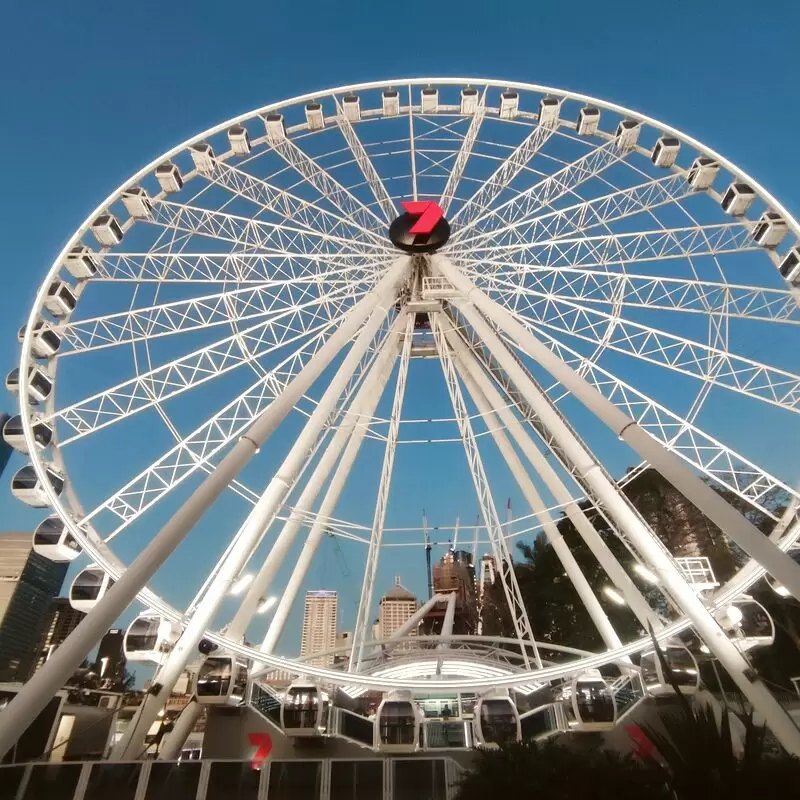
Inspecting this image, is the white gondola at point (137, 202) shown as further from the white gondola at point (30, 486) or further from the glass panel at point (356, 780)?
the glass panel at point (356, 780)

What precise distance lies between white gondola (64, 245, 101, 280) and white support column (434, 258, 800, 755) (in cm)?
1112

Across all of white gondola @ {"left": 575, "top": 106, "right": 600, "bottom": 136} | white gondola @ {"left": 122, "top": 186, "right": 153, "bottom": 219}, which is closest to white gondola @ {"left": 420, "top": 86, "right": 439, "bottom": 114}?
white gondola @ {"left": 575, "top": 106, "right": 600, "bottom": 136}

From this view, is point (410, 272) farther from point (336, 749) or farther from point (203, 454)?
point (336, 749)

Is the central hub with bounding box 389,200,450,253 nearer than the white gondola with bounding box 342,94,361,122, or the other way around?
the central hub with bounding box 389,200,450,253

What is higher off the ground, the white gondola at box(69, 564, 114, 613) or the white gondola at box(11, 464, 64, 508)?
the white gondola at box(11, 464, 64, 508)

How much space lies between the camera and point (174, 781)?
9625mm

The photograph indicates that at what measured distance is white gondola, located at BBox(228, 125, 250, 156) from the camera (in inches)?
776

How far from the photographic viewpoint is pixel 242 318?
1703 cm

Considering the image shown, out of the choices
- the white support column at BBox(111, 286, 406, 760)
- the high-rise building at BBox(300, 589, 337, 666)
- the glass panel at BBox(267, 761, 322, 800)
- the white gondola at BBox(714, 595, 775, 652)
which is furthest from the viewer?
the high-rise building at BBox(300, 589, 337, 666)

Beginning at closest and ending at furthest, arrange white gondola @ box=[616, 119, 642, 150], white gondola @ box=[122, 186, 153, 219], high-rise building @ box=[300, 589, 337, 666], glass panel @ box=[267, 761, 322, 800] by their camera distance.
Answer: glass panel @ box=[267, 761, 322, 800], white gondola @ box=[122, 186, 153, 219], white gondola @ box=[616, 119, 642, 150], high-rise building @ box=[300, 589, 337, 666]

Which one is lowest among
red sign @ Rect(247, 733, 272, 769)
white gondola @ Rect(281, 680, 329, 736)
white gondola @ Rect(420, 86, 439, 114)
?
red sign @ Rect(247, 733, 272, 769)

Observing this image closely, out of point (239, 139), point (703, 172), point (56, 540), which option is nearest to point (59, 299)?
point (56, 540)

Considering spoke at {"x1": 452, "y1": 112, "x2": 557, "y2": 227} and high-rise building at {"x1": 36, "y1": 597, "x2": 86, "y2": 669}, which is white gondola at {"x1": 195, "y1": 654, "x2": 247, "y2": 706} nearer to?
spoke at {"x1": 452, "y1": 112, "x2": 557, "y2": 227}

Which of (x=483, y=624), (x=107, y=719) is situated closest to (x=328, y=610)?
(x=483, y=624)
